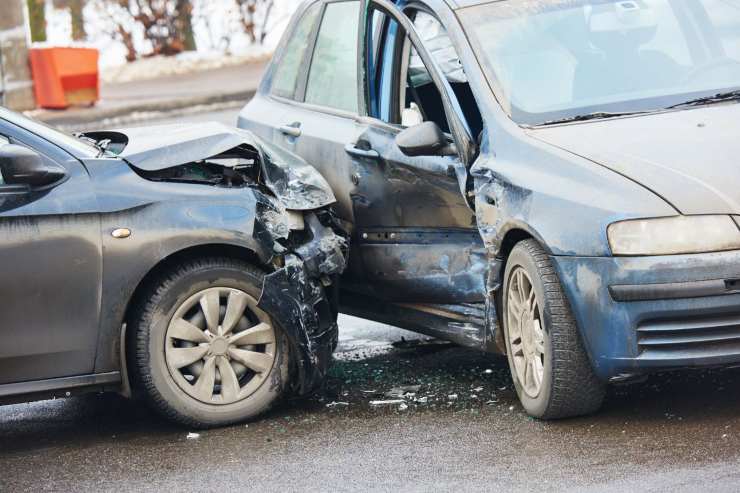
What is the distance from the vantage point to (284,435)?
5867mm

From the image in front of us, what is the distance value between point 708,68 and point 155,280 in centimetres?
253

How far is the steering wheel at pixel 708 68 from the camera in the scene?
6.05 m

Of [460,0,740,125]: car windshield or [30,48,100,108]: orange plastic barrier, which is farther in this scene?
[30,48,100,108]: orange plastic barrier

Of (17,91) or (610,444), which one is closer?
(610,444)

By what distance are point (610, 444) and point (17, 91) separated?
1684 cm

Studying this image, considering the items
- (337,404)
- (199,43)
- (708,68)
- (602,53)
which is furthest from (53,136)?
(199,43)

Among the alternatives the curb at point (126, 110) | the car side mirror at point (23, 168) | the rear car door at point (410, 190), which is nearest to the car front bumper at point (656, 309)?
the rear car door at point (410, 190)

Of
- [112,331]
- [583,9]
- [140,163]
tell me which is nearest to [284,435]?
[112,331]

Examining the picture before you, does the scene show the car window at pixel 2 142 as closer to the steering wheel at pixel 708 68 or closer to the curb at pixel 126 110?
the steering wheel at pixel 708 68

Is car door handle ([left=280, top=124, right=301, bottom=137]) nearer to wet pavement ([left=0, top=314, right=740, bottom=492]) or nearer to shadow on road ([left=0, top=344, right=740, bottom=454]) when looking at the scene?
shadow on road ([left=0, top=344, right=740, bottom=454])

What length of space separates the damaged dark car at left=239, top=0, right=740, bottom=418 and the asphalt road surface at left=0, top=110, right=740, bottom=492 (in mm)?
243

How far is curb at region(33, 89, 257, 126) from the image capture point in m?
19.7

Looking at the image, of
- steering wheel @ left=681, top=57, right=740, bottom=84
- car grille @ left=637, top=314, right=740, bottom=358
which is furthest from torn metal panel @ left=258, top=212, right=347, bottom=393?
steering wheel @ left=681, top=57, right=740, bottom=84

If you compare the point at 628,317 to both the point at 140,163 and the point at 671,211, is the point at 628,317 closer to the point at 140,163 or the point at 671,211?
the point at 671,211
